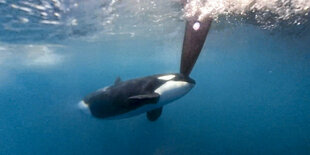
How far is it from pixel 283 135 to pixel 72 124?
2567cm

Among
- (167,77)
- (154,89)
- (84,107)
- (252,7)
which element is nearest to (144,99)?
(154,89)

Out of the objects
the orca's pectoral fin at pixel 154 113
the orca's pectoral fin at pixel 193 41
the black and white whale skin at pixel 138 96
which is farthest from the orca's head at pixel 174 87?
the orca's pectoral fin at pixel 154 113

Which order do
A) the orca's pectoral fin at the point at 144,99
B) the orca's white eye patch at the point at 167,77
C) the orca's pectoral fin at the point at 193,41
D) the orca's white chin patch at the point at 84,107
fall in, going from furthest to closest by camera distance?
the orca's white chin patch at the point at 84,107
the orca's white eye patch at the point at 167,77
the orca's pectoral fin at the point at 193,41
the orca's pectoral fin at the point at 144,99

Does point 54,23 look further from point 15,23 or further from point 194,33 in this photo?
point 194,33

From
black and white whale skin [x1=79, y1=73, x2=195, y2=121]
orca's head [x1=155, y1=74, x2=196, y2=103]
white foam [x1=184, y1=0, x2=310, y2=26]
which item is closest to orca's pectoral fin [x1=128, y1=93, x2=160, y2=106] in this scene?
black and white whale skin [x1=79, y1=73, x2=195, y2=121]

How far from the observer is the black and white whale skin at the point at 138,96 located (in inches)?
295

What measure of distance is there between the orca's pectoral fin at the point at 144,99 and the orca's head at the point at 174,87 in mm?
306

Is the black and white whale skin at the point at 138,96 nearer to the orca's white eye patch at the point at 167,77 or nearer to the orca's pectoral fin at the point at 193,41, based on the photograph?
the orca's white eye patch at the point at 167,77

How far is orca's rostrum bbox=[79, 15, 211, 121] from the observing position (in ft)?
23.4

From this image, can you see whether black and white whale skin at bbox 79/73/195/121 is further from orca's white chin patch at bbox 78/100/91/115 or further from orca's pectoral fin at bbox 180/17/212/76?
orca's pectoral fin at bbox 180/17/212/76

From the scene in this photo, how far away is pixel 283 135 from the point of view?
93.8 ft

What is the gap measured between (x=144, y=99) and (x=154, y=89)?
78 cm

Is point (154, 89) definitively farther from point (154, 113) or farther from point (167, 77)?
point (154, 113)

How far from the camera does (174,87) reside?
747 cm
